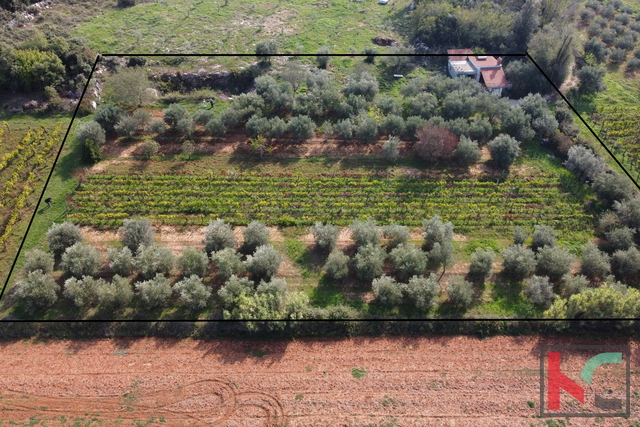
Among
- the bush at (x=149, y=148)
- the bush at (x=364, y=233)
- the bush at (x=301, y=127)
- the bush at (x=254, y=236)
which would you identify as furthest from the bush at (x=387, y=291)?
the bush at (x=149, y=148)

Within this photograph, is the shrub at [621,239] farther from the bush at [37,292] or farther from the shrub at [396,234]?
the bush at [37,292]

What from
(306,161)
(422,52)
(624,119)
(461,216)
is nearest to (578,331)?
(461,216)

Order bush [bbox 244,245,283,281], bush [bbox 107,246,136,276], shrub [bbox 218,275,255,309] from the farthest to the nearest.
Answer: bush [bbox 107,246,136,276], bush [bbox 244,245,283,281], shrub [bbox 218,275,255,309]

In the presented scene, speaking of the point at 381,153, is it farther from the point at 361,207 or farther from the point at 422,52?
the point at 422,52

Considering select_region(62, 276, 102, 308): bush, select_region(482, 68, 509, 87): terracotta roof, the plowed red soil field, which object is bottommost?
the plowed red soil field

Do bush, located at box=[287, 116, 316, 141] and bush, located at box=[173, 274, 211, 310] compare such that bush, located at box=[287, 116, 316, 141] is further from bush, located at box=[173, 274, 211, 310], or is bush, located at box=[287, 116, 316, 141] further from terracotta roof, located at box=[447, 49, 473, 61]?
terracotta roof, located at box=[447, 49, 473, 61]

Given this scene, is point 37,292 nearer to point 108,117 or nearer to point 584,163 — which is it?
point 108,117

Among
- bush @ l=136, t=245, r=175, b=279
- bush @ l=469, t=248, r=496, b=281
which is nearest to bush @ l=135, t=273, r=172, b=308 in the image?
bush @ l=136, t=245, r=175, b=279

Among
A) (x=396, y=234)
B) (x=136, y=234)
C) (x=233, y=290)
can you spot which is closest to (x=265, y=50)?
(x=136, y=234)
